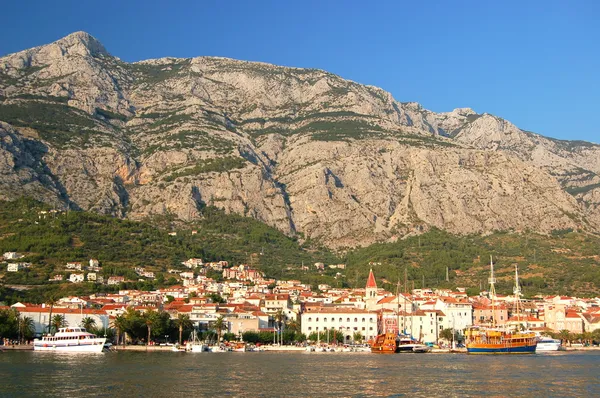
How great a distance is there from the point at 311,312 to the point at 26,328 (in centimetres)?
4920

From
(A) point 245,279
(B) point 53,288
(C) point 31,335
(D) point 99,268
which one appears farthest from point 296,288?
(C) point 31,335

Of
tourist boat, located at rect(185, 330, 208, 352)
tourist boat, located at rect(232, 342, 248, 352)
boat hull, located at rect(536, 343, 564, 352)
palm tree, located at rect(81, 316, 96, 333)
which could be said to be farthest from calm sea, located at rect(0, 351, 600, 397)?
boat hull, located at rect(536, 343, 564, 352)

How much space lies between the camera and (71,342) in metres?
108

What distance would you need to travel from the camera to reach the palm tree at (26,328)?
379 feet

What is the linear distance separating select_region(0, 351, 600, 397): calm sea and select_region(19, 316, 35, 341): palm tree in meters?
25.9

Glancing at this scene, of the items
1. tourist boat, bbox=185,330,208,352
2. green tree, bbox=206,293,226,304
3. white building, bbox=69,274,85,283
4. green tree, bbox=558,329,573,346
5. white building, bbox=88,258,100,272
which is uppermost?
white building, bbox=88,258,100,272

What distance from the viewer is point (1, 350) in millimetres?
104938

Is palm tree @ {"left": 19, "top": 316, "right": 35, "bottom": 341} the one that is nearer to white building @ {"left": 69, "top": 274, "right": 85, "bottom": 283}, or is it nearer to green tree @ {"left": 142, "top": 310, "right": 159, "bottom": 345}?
green tree @ {"left": 142, "top": 310, "right": 159, "bottom": 345}

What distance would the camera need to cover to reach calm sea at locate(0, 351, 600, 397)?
56.9 m

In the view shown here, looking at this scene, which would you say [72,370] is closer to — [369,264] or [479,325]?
[479,325]

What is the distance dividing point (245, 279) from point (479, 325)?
61.1 m

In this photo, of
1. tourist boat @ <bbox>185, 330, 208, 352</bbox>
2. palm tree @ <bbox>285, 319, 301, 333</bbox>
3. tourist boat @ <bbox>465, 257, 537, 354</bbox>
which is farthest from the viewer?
palm tree @ <bbox>285, 319, 301, 333</bbox>

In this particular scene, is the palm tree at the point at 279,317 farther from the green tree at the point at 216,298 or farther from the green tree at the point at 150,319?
the green tree at the point at 150,319

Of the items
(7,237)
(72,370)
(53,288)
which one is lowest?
(72,370)
